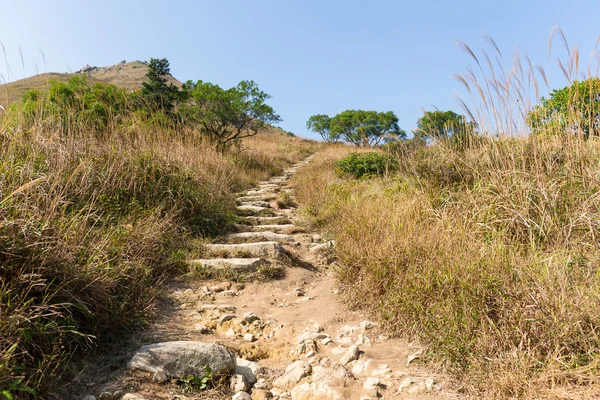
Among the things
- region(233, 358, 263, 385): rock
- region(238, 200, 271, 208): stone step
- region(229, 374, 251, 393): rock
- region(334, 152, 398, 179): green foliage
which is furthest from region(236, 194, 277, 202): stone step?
region(229, 374, 251, 393): rock

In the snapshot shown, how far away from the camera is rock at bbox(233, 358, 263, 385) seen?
7.87ft

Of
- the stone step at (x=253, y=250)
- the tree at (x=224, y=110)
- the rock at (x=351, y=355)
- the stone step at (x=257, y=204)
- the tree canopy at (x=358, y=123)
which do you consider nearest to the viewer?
the rock at (x=351, y=355)

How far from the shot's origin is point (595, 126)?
4.11 m

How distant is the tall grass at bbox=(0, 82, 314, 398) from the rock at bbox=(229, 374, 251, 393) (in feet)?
2.85

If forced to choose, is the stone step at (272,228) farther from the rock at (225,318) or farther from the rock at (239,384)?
the rock at (239,384)

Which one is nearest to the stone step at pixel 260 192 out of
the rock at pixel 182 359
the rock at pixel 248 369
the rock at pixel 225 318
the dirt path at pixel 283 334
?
the dirt path at pixel 283 334

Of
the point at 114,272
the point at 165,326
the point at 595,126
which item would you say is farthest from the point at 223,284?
the point at 595,126

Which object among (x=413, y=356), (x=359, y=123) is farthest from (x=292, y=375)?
(x=359, y=123)

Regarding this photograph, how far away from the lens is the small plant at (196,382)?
221 centimetres

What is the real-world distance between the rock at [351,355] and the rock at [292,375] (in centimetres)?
23

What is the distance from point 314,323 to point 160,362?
1.30 meters

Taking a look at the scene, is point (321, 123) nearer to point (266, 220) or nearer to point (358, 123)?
point (358, 123)

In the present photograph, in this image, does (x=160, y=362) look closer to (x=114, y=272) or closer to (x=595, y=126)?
(x=114, y=272)

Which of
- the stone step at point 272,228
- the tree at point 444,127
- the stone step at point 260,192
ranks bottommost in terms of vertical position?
the stone step at point 272,228
